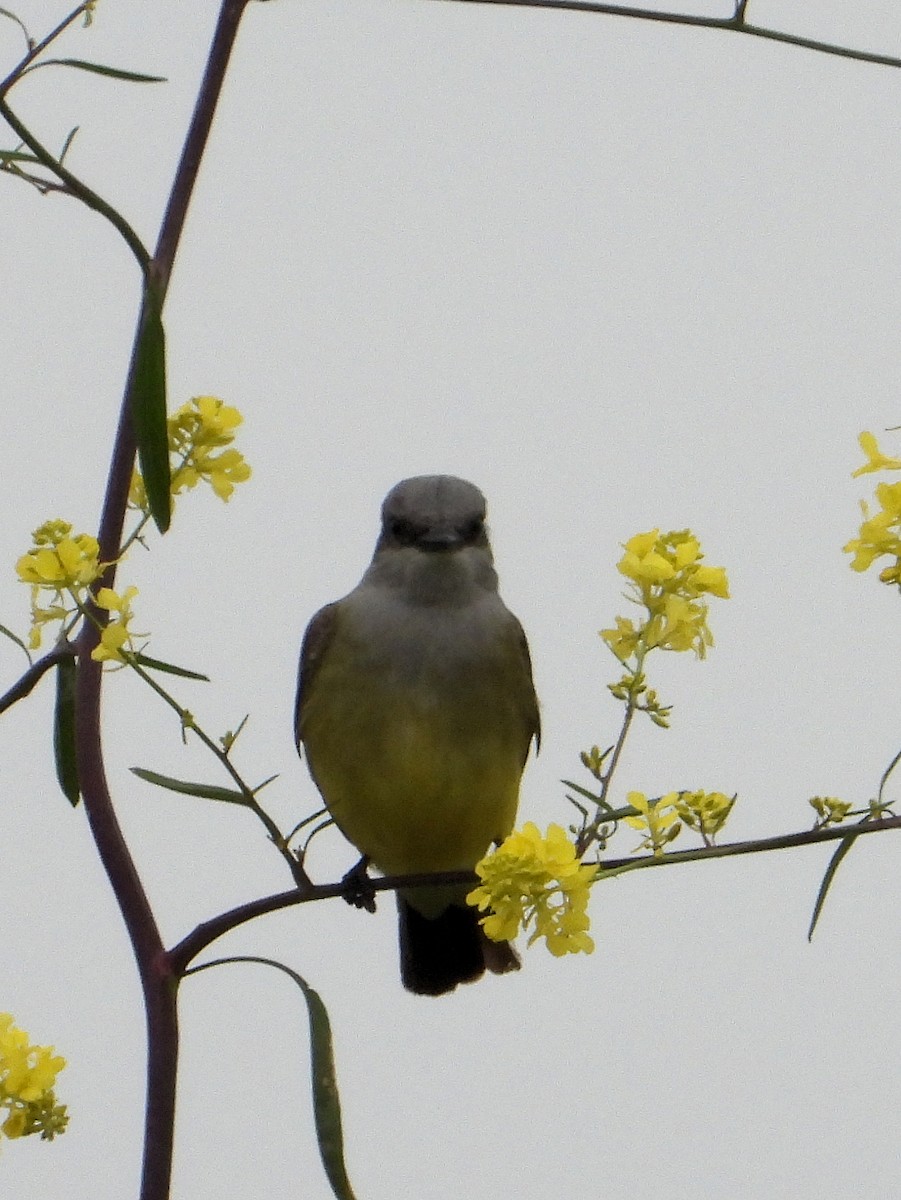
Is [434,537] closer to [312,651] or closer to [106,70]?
[312,651]

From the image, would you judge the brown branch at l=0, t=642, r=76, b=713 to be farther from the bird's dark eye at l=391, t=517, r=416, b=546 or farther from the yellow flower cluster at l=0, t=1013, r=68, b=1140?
the bird's dark eye at l=391, t=517, r=416, b=546

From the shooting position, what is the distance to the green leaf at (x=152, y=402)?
170 centimetres

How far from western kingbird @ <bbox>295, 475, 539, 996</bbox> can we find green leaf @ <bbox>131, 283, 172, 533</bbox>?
144 centimetres

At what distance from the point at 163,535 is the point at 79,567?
111mm

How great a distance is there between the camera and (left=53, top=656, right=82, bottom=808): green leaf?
2021 mm

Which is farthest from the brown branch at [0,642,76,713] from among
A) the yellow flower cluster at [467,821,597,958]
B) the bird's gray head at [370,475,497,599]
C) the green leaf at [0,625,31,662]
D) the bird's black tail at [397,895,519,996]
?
the bird's black tail at [397,895,519,996]

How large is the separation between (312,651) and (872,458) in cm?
189

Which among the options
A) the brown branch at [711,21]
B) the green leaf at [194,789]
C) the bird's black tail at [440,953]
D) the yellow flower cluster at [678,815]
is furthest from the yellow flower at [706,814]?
the bird's black tail at [440,953]

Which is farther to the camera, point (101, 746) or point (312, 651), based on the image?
point (312, 651)

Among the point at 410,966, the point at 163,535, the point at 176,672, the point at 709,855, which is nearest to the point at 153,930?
the point at 176,672

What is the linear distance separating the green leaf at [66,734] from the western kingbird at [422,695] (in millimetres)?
1203

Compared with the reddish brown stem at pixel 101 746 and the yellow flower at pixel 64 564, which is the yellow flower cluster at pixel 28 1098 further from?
the yellow flower at pixel 64 564

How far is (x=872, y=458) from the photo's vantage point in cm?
182

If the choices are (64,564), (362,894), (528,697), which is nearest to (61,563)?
(64,564)
